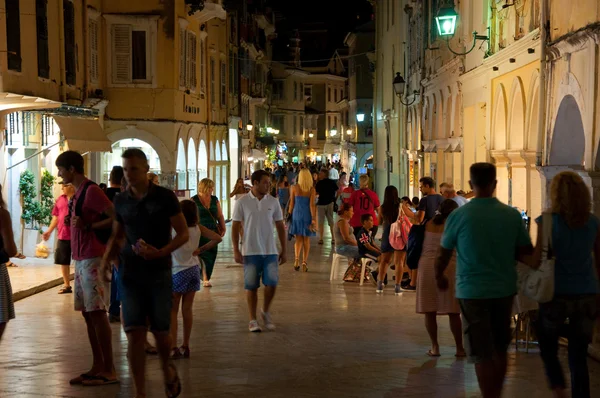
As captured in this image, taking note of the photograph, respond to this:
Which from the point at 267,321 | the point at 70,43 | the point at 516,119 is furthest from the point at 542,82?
the point at 70,43

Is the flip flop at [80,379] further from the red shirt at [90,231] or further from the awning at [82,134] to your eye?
the awning at [82,134]

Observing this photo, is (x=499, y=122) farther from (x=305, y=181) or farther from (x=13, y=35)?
(x=13, y=35)

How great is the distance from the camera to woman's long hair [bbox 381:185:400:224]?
55.5ft

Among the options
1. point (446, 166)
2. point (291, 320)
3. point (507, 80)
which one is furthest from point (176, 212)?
point (446, 166)

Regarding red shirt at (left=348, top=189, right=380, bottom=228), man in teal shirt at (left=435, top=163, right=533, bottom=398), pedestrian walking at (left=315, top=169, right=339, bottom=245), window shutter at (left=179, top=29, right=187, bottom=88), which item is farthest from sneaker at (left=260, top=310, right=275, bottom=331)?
window shutter at (left=179, top=29, right=187, bottom=88)

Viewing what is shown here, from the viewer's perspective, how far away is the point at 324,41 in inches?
4291

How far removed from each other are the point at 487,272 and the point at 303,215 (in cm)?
1339

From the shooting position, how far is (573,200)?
7500 millimetres

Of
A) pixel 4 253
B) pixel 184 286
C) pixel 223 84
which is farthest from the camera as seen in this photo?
pixel 223 84

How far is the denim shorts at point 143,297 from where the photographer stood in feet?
26.8

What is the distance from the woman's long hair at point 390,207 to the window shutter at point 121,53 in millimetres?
13352

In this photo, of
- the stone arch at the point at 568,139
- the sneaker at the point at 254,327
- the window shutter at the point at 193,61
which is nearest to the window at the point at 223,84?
the window shutter at the point at 193,61

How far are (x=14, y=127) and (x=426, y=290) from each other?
12320 mm

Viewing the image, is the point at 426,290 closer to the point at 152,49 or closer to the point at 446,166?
the point at 446,166
